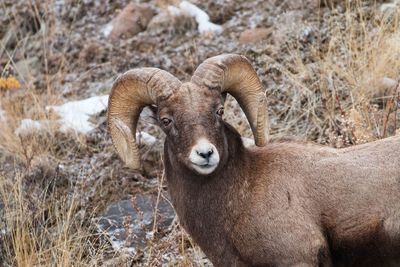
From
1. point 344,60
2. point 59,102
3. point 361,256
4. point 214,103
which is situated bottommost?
point 59,102

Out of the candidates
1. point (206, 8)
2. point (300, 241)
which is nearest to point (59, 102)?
point (206, 8)

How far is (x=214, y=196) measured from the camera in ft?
21.3

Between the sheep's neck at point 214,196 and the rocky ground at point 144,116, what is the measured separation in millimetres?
759

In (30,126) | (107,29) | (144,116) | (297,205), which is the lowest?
(107,29)

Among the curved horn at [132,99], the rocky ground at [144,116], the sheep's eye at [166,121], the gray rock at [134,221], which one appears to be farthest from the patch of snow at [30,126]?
the sheep's eye at [166,121]

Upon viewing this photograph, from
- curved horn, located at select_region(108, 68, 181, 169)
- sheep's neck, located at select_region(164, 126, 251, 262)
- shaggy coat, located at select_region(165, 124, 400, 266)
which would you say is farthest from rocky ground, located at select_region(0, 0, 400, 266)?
shaggy coat, located at select_region(165, 124, 400, 266)

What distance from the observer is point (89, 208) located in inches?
369

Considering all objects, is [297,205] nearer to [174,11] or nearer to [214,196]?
A: [214,196]

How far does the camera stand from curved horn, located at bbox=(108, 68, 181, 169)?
6426 mm

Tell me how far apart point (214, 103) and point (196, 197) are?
795 millimetres

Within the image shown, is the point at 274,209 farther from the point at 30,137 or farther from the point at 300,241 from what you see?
the point at 30,137

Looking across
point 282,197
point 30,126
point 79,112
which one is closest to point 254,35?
point 79,112

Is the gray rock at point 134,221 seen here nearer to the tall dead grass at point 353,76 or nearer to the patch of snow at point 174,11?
the tall dead grass at point 353,76

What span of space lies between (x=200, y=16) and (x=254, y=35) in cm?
174
